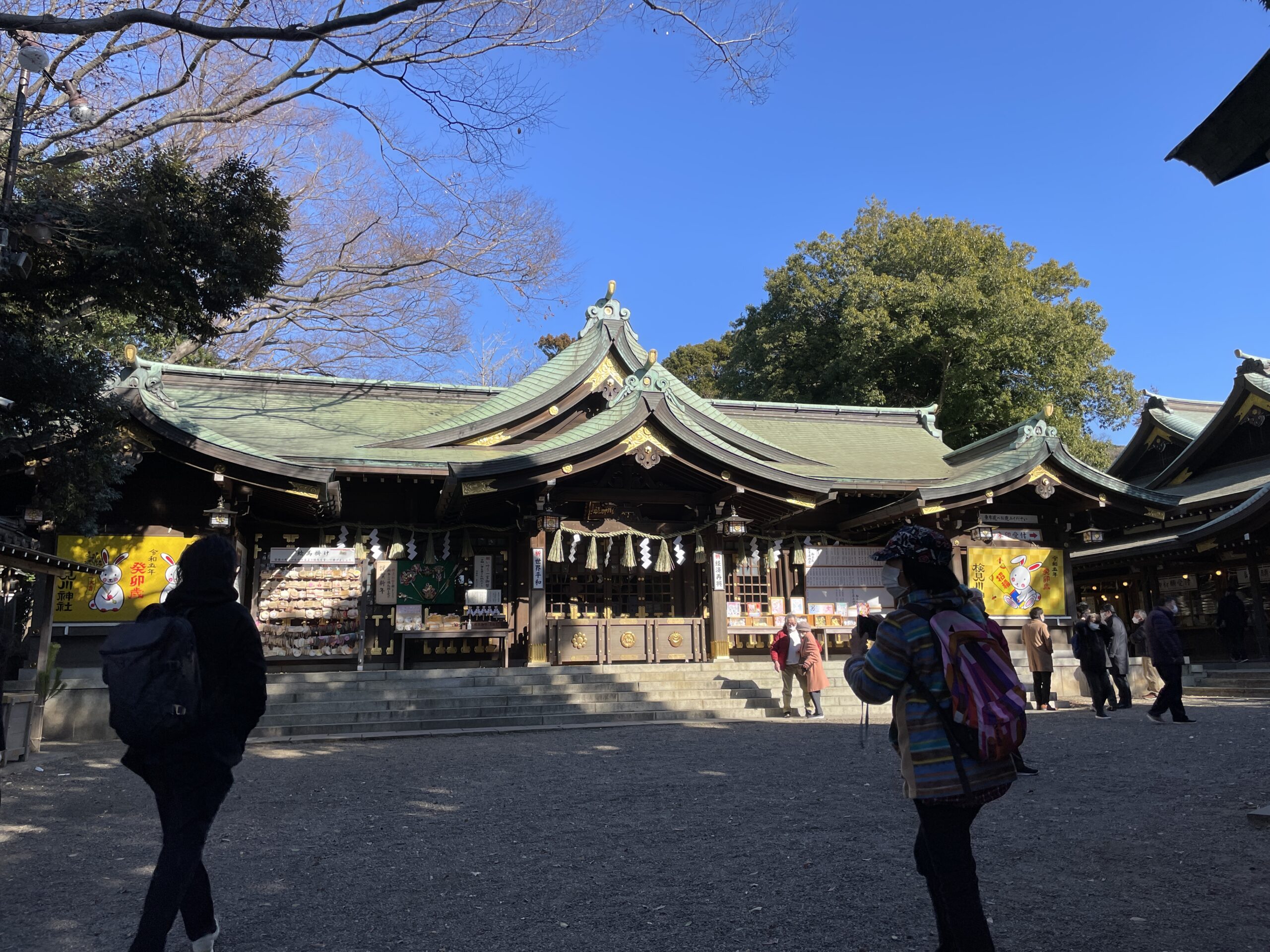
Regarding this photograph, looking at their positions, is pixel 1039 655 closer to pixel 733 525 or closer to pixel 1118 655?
pixel 1118 655

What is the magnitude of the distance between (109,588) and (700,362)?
101 feet

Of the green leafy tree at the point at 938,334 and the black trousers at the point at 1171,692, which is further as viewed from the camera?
the green leafy tree at the point at 938,334

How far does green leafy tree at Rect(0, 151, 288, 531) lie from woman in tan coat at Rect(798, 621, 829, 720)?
8.35 m

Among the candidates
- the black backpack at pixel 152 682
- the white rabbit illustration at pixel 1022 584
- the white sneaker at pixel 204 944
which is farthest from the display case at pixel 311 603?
the white rabbit illustration at pixel 1022 584

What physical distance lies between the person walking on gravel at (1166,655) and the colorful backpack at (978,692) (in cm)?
907

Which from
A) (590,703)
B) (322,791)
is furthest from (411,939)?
(590,703)

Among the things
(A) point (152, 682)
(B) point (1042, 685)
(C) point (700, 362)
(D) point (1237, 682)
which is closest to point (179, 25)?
(A) point (152, 682)

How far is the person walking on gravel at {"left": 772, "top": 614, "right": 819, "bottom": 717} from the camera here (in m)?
12.4

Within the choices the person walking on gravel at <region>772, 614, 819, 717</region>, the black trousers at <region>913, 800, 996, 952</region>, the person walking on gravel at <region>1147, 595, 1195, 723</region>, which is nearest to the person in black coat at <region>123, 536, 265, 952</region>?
the black trousers at <region>913, 800, 996, 952</region>

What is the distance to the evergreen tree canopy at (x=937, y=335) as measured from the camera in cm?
2797

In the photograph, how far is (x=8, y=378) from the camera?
9.11 meters

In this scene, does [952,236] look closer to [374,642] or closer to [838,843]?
[374,642]

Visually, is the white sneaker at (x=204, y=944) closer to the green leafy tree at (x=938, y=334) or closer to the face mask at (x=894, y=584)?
the face mask at (x=894, y=584)

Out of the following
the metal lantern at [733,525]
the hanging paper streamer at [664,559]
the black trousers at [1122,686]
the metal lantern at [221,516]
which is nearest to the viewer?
the black trousers at [1122,686]
